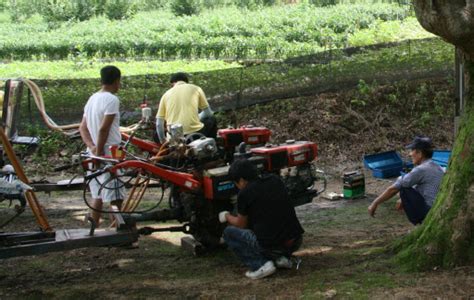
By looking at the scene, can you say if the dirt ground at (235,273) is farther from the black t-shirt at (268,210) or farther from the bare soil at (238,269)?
the black t-shirt at (268,210)

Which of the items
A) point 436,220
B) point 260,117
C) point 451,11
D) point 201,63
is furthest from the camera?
point 201,63

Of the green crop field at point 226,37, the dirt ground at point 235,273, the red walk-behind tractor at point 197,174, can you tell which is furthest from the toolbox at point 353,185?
the green crop field at point 226,37

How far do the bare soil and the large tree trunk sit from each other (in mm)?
133

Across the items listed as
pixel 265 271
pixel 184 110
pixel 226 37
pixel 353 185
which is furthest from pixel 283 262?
pixel 226 37

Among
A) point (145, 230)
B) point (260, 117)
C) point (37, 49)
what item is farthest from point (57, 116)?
point (37, 49)

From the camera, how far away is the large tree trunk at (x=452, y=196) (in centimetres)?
466

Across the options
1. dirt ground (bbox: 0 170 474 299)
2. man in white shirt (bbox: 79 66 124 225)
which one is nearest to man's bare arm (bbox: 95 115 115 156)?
man in white shirt (bbox: 79 66 124 225)

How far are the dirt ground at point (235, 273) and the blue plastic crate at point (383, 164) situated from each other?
2113mm

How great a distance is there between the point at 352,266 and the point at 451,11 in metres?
2.11

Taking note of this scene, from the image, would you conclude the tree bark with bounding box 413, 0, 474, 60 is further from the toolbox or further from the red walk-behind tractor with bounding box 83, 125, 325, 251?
the toolbox

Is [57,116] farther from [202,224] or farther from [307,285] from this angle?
[307,285]

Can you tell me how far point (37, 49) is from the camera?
27.2 metres

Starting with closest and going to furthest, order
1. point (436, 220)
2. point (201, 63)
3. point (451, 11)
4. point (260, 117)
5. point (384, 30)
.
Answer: point (451, 11), point (436, 220), point (260, 117), point (201, 63), point (384, 30)

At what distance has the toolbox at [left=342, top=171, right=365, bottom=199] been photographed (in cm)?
859
